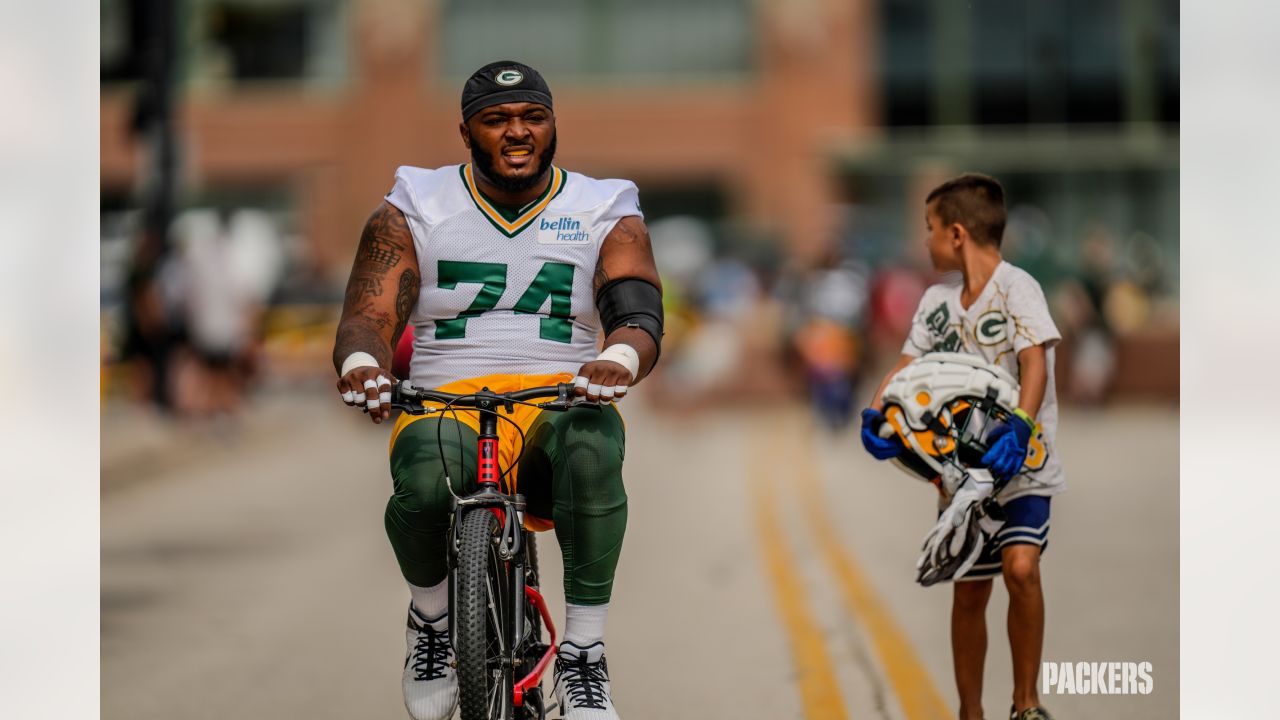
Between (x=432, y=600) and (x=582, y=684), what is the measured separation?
0.50 m

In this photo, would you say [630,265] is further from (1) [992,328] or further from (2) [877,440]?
(1) [992,328]

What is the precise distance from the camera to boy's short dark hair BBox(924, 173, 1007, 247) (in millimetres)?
5816

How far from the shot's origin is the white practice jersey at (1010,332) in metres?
5.69

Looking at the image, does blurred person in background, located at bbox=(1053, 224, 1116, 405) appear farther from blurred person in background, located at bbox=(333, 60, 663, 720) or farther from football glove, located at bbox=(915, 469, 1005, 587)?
blurred person in background, located at bbox=(333, 60, 663, 720)

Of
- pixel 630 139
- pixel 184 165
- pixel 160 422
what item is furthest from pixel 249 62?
pixel 160 422

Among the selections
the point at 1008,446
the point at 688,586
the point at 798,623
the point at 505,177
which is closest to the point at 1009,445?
the point at 1008,446

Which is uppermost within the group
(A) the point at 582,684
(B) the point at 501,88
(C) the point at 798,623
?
(B) the point at 501,88

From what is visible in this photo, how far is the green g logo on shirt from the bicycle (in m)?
1.33

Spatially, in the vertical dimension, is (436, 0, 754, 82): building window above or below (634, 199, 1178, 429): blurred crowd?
above

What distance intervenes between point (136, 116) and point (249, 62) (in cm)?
2807

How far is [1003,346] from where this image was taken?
18.9 feet

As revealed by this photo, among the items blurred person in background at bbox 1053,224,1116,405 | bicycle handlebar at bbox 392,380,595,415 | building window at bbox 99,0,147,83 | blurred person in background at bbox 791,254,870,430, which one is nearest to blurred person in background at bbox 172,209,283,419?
building window at bbox 99,0,147,83
